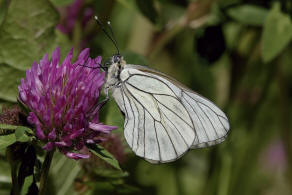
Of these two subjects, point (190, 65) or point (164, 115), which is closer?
point (164, 115)

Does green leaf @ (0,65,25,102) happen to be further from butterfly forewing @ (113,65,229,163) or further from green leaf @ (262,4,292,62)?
green leaf @ (262,4,292,62)

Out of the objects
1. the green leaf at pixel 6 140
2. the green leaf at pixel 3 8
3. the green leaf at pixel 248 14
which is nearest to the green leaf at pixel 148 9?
the green leaf at pixel 248 14

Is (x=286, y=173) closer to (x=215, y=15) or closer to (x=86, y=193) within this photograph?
(x=215, y=15)

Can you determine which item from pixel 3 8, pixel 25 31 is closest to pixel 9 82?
pixel 25 31

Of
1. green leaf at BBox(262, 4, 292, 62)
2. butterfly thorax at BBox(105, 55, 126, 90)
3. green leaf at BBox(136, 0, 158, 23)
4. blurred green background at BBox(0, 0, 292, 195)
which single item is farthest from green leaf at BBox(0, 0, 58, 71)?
green leaf at BBox(262, 4, 292, 62)

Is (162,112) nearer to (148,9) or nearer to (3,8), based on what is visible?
(148,9)

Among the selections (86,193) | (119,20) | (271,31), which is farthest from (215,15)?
(86,193)
